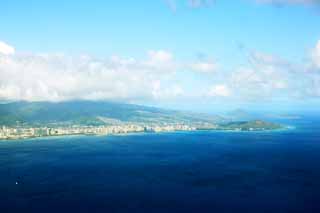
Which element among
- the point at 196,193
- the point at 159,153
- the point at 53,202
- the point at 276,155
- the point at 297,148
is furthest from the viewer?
the point at 297,148

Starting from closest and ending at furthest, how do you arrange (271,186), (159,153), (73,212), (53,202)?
(73,212) → (53,202) → (271,186) → (159,153)

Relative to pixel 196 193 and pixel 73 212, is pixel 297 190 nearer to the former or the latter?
pixel 196 193

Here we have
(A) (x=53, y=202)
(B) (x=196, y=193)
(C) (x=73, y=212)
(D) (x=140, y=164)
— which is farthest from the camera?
(D) (x=140, y=164)

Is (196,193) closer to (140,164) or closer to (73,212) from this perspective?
(73,212)

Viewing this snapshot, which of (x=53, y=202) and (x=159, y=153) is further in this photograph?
(x=159, y=153)

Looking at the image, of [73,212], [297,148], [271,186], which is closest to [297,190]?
[271,186]

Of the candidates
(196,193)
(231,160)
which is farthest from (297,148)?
(196,193)
